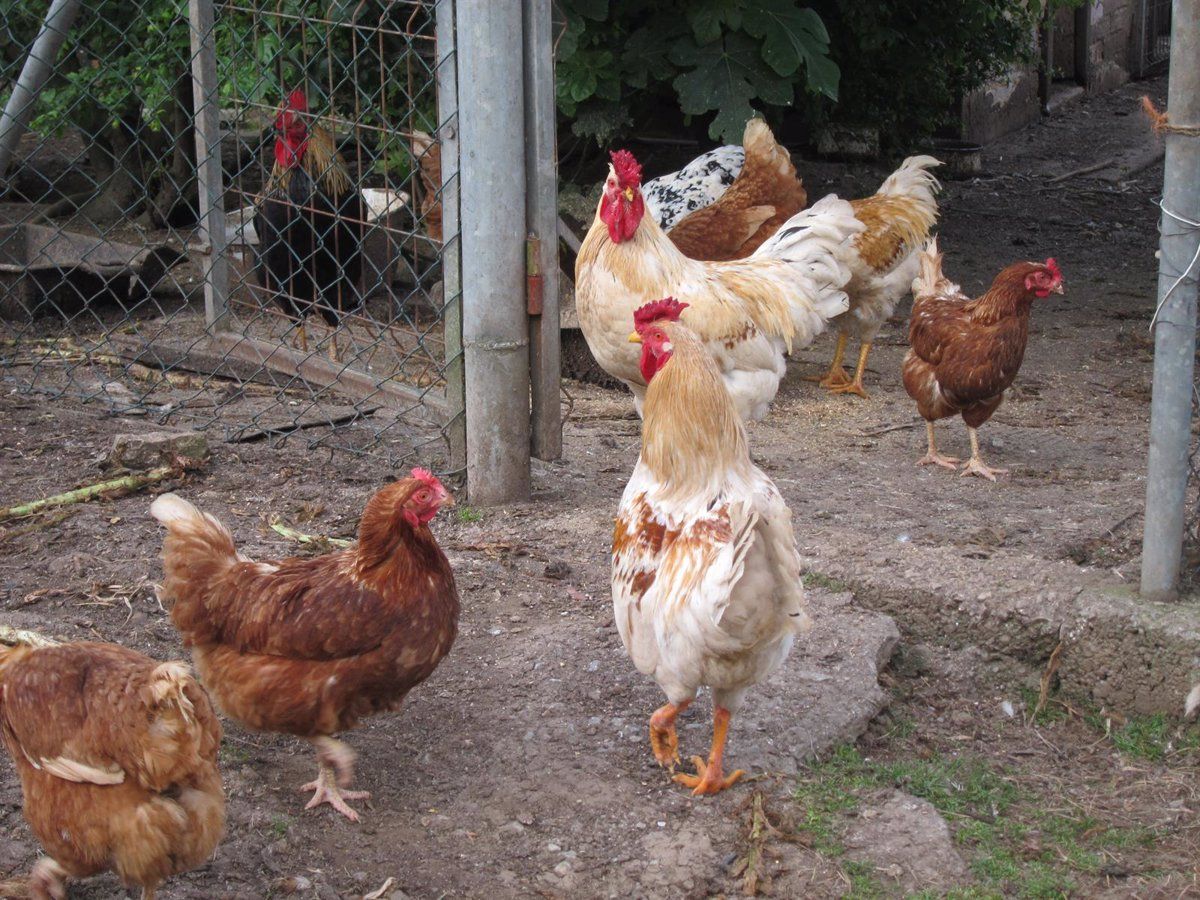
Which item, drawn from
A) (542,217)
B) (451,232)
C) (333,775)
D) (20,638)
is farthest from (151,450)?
(333,775)

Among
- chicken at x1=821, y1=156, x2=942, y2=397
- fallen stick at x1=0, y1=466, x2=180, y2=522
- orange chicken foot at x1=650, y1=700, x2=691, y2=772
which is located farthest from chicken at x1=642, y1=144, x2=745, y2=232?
orange chicken foot at x1=650, y1=700, x2=691, y2=772

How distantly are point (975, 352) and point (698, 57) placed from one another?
121 inches

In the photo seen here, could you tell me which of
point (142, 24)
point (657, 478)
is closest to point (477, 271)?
point (657, 478)

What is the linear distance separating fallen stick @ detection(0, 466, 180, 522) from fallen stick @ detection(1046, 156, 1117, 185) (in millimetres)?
10131

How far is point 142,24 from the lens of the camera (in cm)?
868

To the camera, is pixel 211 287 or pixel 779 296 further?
pixel 211 287

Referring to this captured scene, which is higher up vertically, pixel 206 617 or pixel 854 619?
pixel 206 617

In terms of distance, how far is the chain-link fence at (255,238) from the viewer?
536 centimetres

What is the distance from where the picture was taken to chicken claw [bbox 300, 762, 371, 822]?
3139mm

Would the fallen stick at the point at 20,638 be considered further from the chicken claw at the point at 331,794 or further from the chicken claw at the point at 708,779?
the chicken claw at the point at 708,779

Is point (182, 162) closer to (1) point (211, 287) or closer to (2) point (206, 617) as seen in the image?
(1) point (211, 287)

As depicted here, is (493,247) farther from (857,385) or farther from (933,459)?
(857,385)

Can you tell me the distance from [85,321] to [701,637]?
6168 millimetres

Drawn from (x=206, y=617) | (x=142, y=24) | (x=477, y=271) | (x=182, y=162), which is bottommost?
(x=206, y=617)
